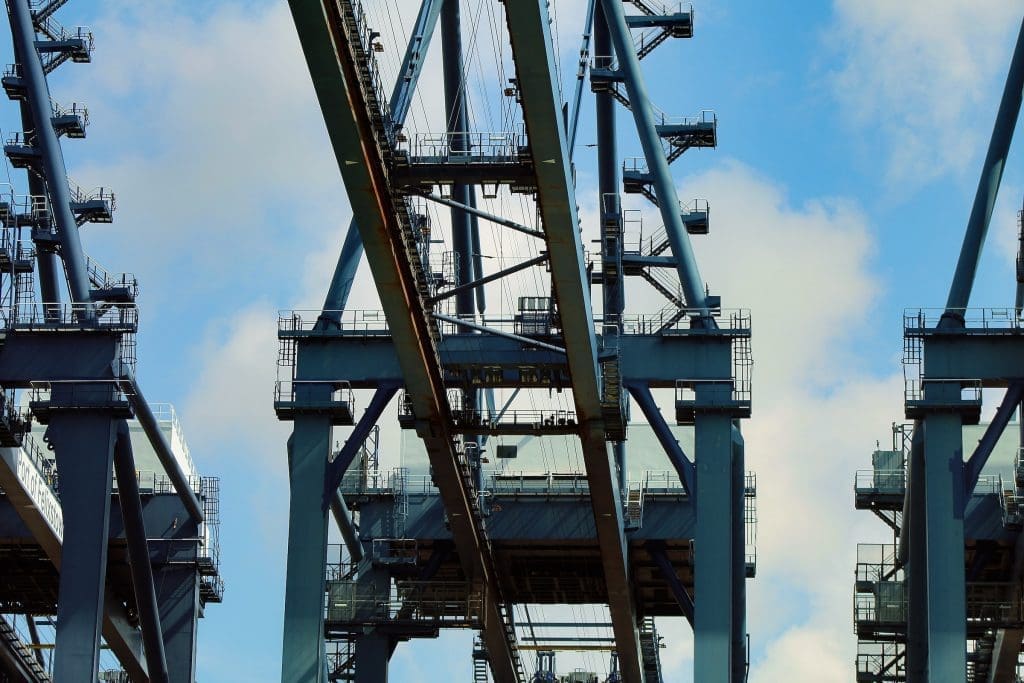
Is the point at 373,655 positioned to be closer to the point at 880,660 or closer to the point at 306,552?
the point at 306,552

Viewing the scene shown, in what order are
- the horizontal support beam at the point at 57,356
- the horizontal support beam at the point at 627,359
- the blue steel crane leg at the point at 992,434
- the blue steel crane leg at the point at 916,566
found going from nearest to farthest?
1. the blue steel crane leg at the point at 992,434
2. the horizontal support beam at the point at 57,356
3. the horizontal support beam at the point at 627,359
4. the blue steel crane leg at the point at 916,566

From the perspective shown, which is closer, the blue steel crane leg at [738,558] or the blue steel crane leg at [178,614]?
the blue steel crane leg at [738,558]

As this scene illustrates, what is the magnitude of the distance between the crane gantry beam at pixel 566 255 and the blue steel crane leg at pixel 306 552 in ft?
19.5

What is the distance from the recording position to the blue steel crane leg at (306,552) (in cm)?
5359

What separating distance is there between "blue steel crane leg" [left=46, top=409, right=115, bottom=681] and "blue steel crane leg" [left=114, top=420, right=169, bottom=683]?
123cm

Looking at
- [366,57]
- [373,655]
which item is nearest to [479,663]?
[373,655]

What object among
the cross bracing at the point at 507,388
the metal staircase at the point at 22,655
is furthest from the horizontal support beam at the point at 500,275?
the metal staircase at the point at 22,655

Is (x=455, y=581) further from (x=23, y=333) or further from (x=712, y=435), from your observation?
(x=23, y=333)

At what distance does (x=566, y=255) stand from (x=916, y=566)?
16.2 metres

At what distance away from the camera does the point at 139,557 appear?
58.6 m

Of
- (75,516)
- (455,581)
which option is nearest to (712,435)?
(455,581)

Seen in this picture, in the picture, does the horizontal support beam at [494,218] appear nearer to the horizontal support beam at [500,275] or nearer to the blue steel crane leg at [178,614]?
the horizontal support beam at [500,275]

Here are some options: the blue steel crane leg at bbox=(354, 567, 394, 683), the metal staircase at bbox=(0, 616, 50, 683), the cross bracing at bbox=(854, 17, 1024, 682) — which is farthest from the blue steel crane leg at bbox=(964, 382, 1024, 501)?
the metal staircase at bbox=(0, 616, 50, 683)

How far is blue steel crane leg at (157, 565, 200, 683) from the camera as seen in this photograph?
63094mm
